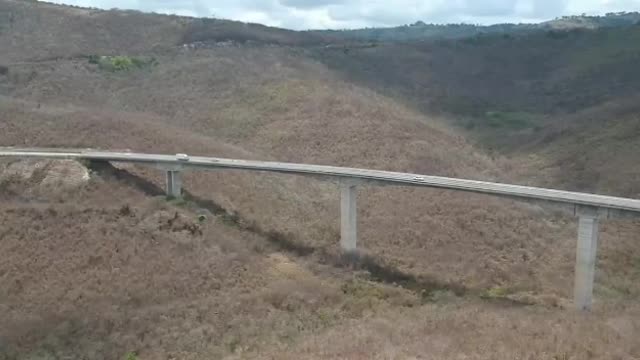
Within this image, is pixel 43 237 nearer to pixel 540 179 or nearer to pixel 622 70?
pixel 540 179

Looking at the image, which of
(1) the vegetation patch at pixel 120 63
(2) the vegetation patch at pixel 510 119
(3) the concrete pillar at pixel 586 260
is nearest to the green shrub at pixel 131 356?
(3) the concrete pillar at pixel 586 260

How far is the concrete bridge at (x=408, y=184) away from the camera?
42.8 meters

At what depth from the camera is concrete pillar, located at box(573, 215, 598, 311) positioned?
1682 inches

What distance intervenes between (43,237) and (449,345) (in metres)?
29.9

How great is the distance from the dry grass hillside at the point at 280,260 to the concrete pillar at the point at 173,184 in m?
1.23

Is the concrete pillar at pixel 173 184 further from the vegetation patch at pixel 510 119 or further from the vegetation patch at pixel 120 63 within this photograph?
the vegetation patch at pixel 510 119

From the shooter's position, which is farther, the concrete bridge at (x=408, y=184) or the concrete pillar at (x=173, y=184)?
the concrete pillar at (x=173, y=184)

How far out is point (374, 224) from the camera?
60.2m


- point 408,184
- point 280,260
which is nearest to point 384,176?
point 408,184

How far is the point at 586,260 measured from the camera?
140 feet

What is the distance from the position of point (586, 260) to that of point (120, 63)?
9660 centimetres

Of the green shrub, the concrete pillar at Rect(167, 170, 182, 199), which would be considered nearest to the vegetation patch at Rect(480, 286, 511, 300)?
the green shrub

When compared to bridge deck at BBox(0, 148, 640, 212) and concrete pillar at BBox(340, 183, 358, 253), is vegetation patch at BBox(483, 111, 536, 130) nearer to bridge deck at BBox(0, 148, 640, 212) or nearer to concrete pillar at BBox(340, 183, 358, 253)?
bridge deck at BBox(0, 148, 640, 212)

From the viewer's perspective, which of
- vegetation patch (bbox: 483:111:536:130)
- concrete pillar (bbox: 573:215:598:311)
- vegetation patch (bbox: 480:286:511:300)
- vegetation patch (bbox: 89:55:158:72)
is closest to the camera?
concrete pillar (bbox: 573:215:598:311)
